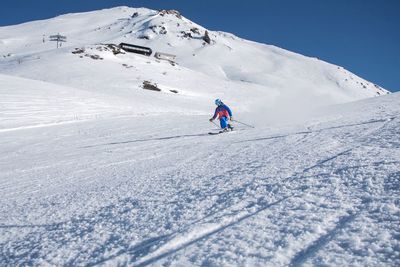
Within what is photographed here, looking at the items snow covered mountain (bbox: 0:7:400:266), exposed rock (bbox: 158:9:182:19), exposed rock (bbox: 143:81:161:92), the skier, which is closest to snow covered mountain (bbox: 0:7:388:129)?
exposed rock (bbox: 143:81:161:92)

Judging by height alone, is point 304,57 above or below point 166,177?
above

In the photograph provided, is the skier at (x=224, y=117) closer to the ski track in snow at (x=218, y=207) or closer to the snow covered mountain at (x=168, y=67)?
the ski track in snow at (x=218, y=207)

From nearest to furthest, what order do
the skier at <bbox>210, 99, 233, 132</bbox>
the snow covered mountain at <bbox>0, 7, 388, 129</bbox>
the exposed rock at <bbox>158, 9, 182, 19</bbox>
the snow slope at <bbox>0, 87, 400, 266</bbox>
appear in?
the snow slope at <bbox>0, 87, 400, 266</bbox> < the skier at <bbox>210, 99, 233, 132</bbox> < the snow covered mountain at <bbox>0, 7, 388, 129</bbox> < the exposed rock at <bbox>158, 9, 182, 19</bbox>

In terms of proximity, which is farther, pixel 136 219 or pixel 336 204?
pixel 136 219

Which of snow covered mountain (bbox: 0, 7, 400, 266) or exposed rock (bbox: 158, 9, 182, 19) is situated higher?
exposed rock (bbox: 158, 9, 182, 19)

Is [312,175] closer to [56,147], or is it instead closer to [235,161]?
[235,161]

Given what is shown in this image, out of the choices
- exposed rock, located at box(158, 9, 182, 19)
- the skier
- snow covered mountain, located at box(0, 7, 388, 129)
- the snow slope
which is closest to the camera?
the snow slope

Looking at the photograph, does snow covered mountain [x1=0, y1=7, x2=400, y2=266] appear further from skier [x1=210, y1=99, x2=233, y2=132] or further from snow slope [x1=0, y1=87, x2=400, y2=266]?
skier [x1=210, y1=99, x2=233, y2=132]

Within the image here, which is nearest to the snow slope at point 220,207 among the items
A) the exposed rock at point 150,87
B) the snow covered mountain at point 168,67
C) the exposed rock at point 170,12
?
the snow covered mountain at point 168,67

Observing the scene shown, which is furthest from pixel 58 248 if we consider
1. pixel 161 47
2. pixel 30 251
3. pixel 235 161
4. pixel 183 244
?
pixel 161 47

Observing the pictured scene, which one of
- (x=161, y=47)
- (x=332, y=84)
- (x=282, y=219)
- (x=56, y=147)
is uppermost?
(x=161, y=47)

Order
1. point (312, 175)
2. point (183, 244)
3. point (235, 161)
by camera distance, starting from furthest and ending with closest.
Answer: point (235, 161) < point (312, 175) < point (183, 244)

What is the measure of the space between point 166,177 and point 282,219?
3278 mm

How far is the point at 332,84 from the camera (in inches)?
4107
